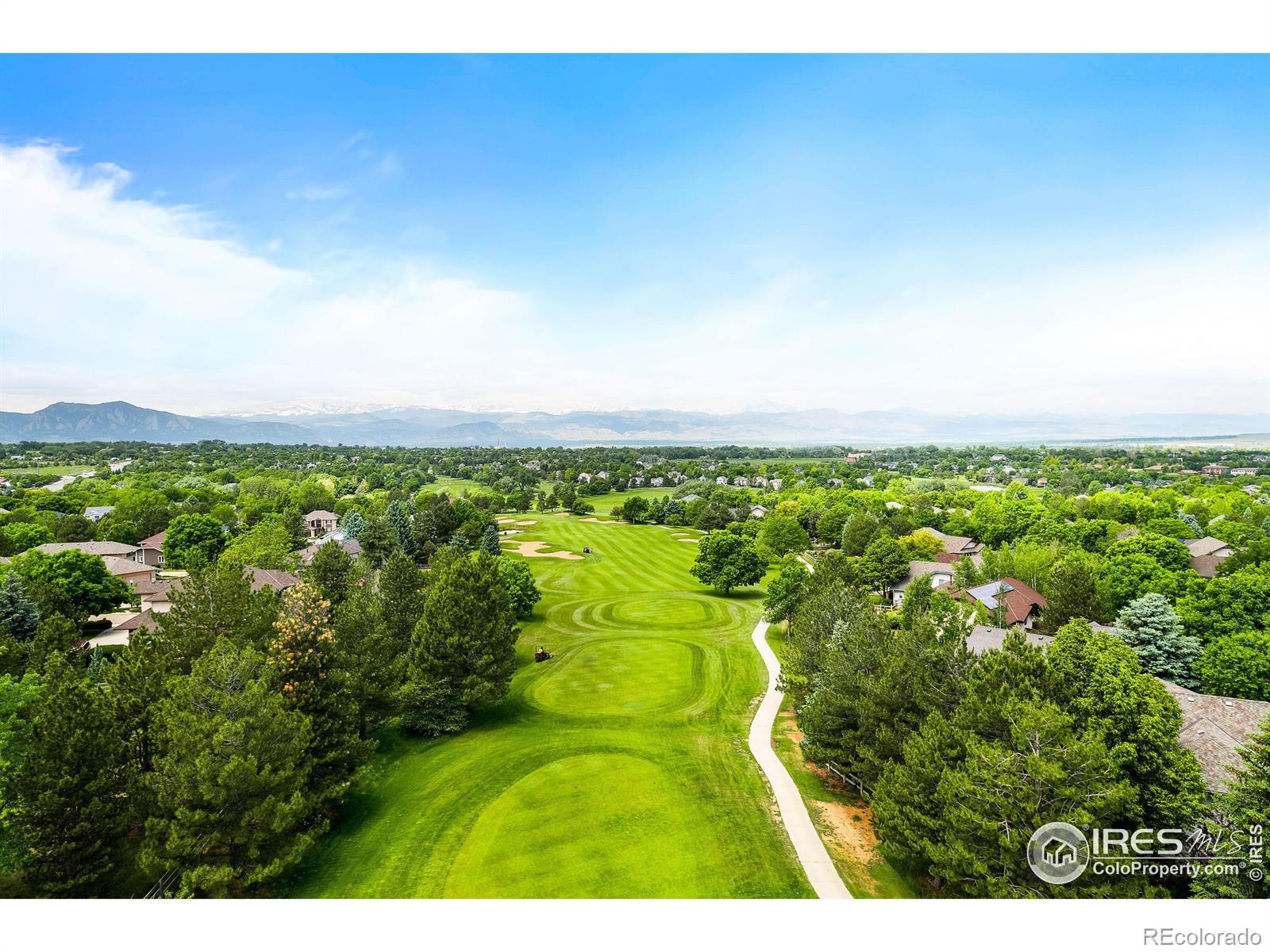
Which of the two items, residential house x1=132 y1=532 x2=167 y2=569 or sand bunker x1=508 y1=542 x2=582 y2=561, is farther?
sand bunker x1=508 y1=542 x2=582 y2=561

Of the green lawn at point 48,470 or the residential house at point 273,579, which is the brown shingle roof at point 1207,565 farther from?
the green lawn at point 48,470

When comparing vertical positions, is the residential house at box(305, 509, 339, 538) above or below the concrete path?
above

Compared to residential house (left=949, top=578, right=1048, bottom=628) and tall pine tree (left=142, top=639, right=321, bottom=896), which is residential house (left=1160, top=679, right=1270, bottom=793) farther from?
tall pine tree (left=142, top=639, right=321, bottom=896)

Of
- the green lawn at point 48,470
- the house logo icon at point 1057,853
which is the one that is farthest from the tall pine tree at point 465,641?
the green lawn at point 48,470

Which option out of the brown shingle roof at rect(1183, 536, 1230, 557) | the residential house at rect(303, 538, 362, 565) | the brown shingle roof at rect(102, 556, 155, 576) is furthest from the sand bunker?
the brown shingle roof at rect(1183, 536, 1230, 557)

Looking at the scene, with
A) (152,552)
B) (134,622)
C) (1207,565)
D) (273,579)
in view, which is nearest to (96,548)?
(152,552)
